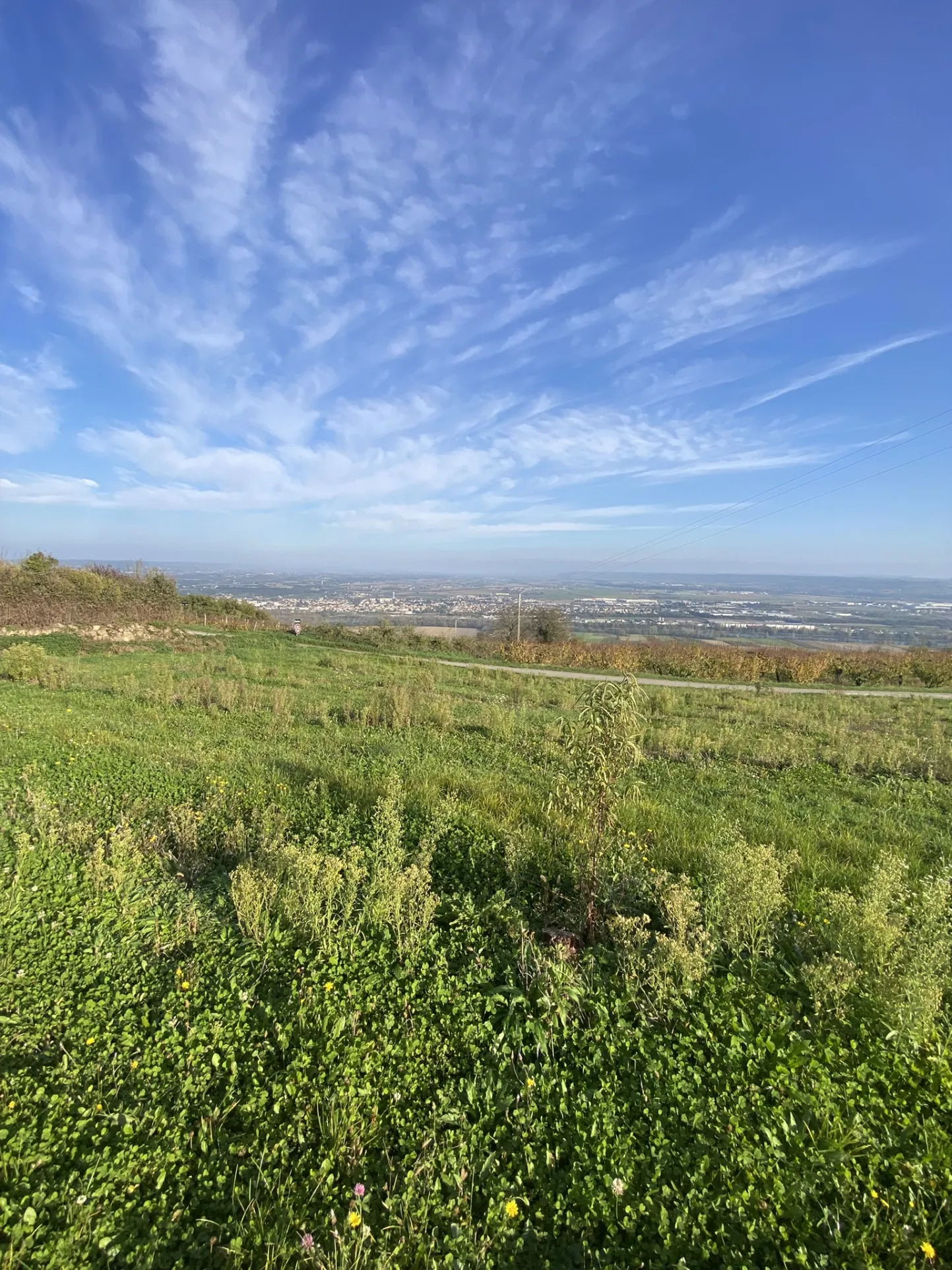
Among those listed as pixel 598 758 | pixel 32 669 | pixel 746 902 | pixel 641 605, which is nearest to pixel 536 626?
pixel 32 669

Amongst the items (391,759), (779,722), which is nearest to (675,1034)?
(391,759)

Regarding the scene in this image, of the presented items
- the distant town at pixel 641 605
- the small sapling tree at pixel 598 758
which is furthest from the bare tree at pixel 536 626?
the small sapling tree at pixel 598 758

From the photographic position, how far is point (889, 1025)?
322 cm

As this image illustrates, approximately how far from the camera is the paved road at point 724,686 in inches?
808

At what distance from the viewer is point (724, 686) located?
72.7 feet

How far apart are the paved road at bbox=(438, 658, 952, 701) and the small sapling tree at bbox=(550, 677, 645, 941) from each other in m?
15.5

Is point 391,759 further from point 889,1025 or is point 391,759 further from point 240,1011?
point 889,1025

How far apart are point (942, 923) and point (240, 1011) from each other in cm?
455

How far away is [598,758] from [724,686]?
20.2 meters

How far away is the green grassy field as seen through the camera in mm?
2289

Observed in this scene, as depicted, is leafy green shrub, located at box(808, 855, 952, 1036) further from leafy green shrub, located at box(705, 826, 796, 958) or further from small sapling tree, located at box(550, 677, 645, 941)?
small sapling tree, located at box(550, 677, 645, 941)

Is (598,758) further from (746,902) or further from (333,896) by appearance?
(333,896)

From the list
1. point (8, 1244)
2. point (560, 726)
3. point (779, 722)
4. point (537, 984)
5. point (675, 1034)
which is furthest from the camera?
point (779, 722)

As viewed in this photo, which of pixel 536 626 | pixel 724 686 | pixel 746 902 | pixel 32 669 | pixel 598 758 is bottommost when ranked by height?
pixel 724 686
